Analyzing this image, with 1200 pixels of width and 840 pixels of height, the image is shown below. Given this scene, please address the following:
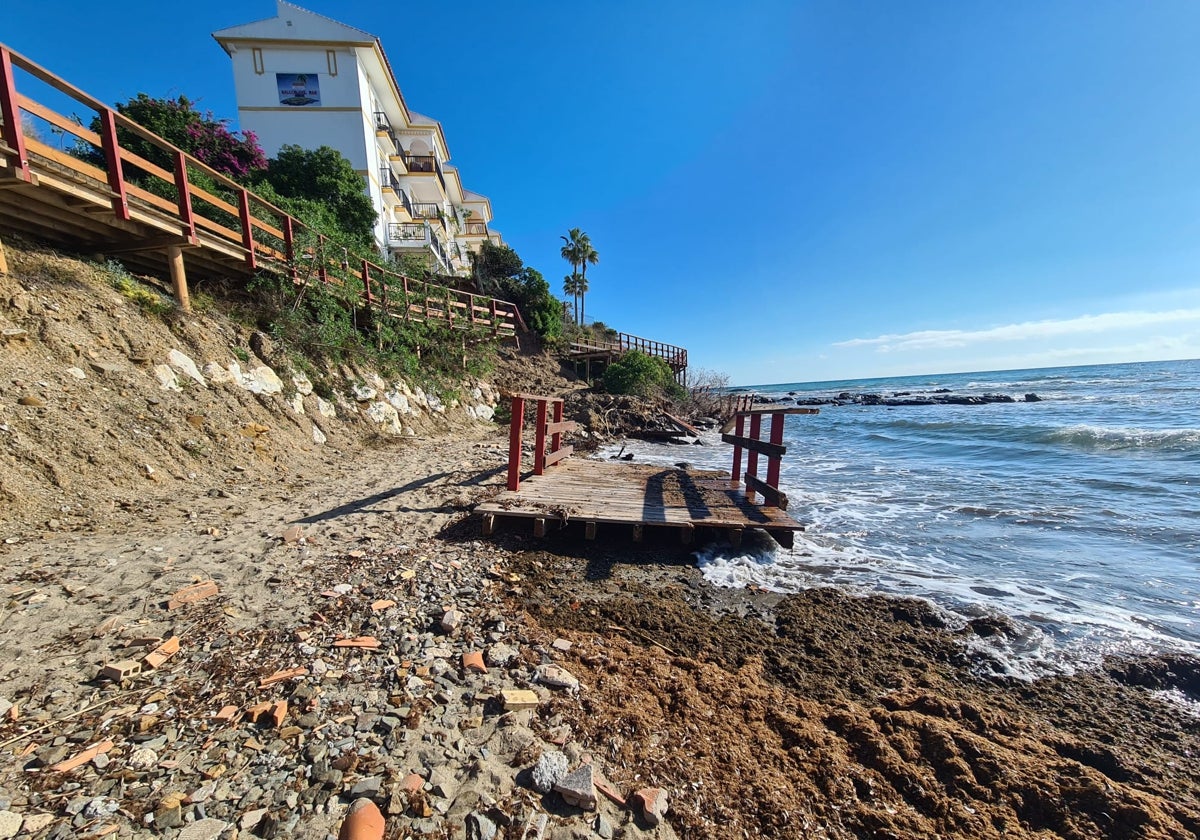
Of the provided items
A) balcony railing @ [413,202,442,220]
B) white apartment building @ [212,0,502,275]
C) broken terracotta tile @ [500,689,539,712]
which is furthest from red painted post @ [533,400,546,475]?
balcony railing @ [413,202,442,220]

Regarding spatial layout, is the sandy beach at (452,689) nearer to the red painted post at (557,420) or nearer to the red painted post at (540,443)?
the red painted post at (540,443)

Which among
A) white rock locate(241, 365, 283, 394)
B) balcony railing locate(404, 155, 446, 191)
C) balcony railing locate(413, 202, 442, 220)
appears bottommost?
white rock locate(241, 365, 283, 394)

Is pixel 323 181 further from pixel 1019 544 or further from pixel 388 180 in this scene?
pixel 1019 544

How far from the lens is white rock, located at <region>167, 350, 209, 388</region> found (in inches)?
244

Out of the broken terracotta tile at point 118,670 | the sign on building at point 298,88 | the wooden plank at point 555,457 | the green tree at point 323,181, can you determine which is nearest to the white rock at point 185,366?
the wooden plank at point 555,457

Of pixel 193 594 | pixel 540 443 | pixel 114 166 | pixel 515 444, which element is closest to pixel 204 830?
pixel 193 594

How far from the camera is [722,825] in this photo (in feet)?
6.19

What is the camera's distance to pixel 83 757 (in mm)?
1868

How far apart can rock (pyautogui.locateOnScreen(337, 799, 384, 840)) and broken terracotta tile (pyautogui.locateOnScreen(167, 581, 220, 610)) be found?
235cm

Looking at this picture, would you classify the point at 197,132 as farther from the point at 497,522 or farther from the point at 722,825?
the point at 722,825

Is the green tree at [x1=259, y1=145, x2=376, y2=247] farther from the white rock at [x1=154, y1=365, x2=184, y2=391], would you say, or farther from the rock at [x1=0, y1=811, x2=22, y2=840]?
the rock at [x1=0, y1=811, x2=22, y2=840]

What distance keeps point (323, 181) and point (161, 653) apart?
20301 mm

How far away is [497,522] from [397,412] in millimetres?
6315

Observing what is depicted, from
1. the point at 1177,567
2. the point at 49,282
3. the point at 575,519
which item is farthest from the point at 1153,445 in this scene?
the point at 49,282
